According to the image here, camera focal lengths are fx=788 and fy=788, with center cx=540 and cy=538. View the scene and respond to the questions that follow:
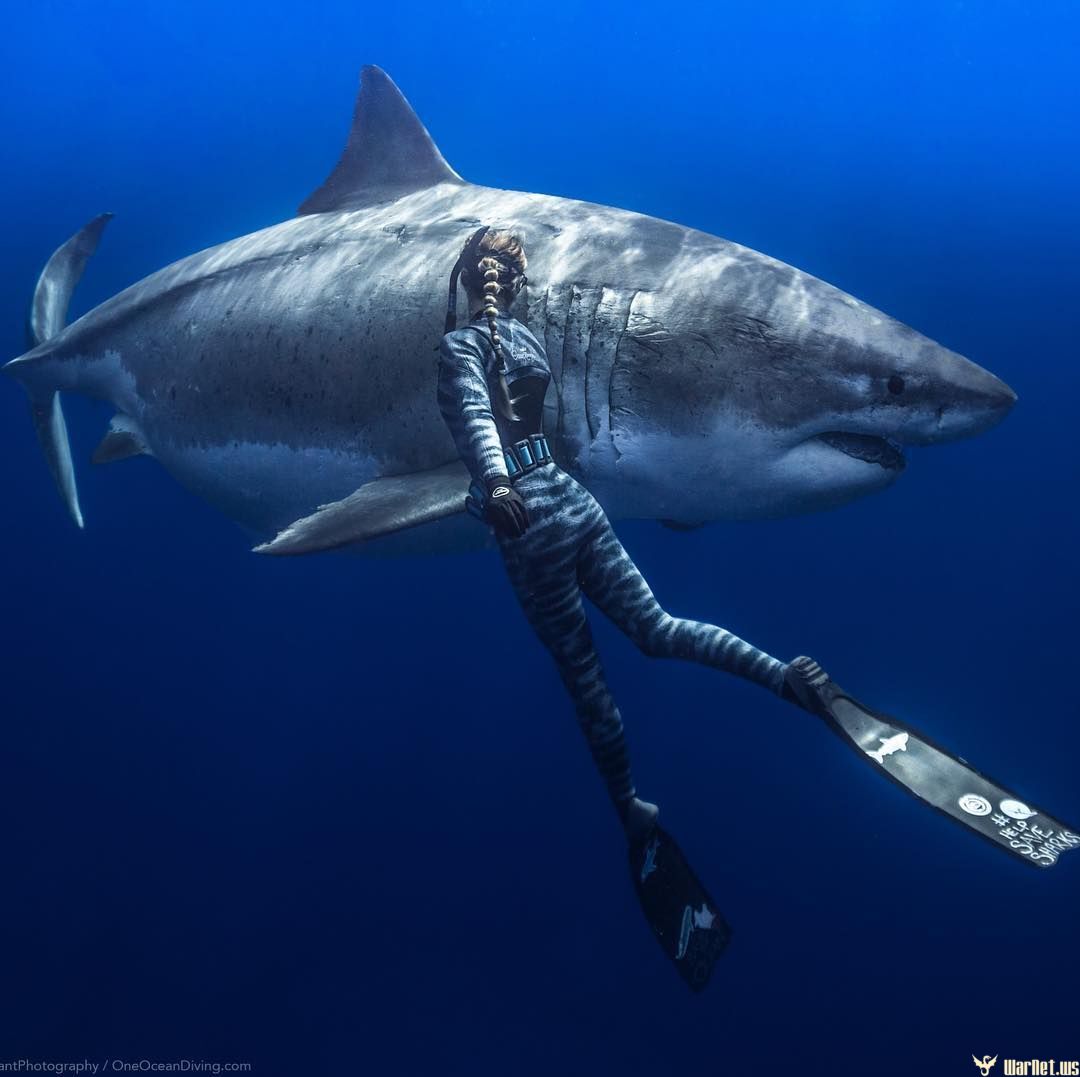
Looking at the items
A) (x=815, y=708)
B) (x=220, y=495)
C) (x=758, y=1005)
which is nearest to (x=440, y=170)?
(x=220, y=495)

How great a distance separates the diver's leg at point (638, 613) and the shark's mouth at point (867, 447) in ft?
3.37

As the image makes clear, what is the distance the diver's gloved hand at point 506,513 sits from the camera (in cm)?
312

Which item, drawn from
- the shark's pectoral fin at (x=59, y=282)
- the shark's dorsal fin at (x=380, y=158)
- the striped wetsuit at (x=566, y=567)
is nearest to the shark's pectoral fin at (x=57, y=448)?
the shark's pectoral fin at (x=59, y=282)

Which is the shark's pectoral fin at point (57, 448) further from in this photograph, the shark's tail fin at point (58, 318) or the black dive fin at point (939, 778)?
the black dive fin at point (939, 778)

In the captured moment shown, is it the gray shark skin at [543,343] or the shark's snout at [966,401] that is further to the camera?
the gray shark skin at [543,343]

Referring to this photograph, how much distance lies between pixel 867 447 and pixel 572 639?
1.67m

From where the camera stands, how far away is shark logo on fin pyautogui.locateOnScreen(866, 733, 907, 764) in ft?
10.8

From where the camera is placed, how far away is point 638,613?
12.8ft

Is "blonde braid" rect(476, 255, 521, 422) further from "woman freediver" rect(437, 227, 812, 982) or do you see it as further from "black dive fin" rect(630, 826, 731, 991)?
"black dive fin" rect(630, 826, 731, 991)

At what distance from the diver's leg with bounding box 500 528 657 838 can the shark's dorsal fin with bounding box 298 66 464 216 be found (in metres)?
3.18

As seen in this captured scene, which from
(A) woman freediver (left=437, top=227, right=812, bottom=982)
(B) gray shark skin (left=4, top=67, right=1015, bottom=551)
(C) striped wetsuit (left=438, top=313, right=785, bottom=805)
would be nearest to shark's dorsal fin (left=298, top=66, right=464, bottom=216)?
(B) gray shark skin (left=4, top=67, right=1015, bottom=551)

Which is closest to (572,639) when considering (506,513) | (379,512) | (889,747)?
(506,513)

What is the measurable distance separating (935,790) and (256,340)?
4640 millimetres

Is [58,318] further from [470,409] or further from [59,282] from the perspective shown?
[470,409]
